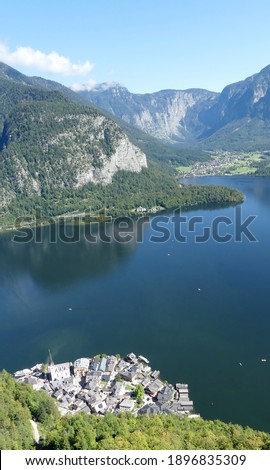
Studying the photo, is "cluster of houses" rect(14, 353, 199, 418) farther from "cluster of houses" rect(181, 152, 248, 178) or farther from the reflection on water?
"cluster of houses" rect(181, 152, 248, 178)

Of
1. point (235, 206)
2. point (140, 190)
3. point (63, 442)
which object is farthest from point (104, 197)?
point (63, 442)

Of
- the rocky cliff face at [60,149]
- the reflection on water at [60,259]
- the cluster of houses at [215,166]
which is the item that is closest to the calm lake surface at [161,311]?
the reflection on water at [60,259]

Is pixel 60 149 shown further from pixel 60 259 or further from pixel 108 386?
pixel 108 386

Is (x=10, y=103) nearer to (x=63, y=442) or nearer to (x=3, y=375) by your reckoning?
(x=3, y=375)

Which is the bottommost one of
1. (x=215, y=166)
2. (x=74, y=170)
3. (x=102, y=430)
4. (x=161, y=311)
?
(x=102, y=430)

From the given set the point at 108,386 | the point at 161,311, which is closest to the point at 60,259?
the point at 161,311

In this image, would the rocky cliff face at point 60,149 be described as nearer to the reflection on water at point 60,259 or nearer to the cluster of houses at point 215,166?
the reflection on water at point 60,259
